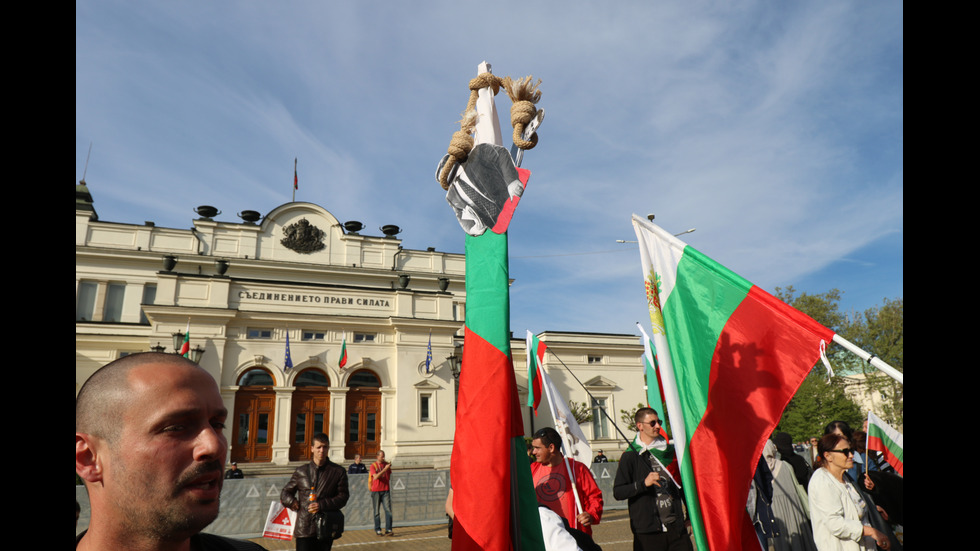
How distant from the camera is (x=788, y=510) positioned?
756 cm

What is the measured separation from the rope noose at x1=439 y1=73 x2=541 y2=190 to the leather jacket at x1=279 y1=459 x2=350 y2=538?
4418 millimetres

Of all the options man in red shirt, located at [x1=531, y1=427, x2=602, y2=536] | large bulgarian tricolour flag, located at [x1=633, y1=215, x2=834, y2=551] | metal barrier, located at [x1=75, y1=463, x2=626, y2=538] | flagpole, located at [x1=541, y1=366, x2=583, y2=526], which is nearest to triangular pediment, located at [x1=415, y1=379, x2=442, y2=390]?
metal barrier, located at [x1=75, y1=463, x2=626, y2=538]

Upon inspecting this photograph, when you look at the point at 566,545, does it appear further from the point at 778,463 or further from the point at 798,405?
the point at 798,405

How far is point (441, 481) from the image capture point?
49.0ft

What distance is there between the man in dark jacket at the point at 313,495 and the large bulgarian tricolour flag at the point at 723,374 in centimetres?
436

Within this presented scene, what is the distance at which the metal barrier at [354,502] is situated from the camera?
1305 cm

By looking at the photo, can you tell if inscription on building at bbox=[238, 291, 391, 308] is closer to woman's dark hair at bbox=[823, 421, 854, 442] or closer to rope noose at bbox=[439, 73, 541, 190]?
woman's dark hair at bbox=[823, 421, 854, 442]

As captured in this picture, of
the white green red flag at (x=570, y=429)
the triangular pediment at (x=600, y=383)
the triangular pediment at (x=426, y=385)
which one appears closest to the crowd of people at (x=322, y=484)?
the white green red flag at (x=570, y=429)

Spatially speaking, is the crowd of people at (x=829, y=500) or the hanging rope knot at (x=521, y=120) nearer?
the hanging rope knot at (x=521, y=120)

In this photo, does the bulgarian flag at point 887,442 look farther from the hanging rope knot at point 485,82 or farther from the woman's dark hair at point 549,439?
the hanging rope knot at point 485,82

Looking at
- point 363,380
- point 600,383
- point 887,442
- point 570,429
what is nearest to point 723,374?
point 570,429

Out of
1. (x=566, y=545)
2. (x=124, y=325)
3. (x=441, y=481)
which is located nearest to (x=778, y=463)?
(x=566, y=545)

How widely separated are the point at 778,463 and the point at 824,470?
124 inches

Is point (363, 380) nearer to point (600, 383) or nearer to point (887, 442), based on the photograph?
point (600, 383)
